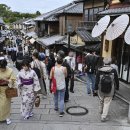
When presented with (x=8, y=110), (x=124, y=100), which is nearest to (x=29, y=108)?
(x=8, y=110)

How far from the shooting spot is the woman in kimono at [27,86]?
6.87 meters

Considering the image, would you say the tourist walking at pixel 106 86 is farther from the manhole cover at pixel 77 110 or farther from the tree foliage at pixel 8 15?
the tree foliage at pixel 8 15

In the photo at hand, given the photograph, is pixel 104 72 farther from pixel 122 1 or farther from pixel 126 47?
pixel 122 1

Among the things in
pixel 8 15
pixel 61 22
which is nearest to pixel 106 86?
pixel 61 22

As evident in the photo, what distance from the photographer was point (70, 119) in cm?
721

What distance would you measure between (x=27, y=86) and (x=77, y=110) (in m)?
2.06

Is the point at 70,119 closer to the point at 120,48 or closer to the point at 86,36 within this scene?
the point at 120,48

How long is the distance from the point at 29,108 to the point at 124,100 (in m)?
3.62

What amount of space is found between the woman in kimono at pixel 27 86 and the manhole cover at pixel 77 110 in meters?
1.40

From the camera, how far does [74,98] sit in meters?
9.41

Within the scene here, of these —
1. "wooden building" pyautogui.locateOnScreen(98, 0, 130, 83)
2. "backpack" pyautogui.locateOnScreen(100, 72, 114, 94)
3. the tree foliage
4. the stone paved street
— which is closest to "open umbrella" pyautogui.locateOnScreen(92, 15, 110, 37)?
"wooden building" pyautogui.locateOnScreen(98, 0, 130, 83)

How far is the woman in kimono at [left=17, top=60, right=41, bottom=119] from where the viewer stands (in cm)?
687

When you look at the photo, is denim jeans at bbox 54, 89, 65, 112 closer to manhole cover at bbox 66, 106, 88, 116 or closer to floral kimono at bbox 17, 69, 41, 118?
manhole cover at bbox 66, 106, 88, 116

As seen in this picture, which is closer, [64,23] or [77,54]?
[77,54]
